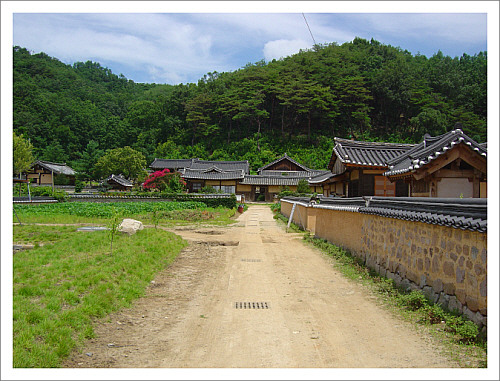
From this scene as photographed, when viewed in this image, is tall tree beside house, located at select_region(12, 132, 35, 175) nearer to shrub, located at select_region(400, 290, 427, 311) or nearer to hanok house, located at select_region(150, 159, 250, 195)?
hanok house, located at select_region(150, 159, 250, 195)

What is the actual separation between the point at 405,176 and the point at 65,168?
5800 cm

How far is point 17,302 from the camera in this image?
566cm

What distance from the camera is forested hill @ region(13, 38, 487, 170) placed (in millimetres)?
59719

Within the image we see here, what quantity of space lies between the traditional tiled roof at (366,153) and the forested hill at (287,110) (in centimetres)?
4031

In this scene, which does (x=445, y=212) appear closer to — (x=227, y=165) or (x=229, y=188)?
(x=229, y=188)

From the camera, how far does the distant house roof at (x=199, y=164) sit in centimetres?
5450

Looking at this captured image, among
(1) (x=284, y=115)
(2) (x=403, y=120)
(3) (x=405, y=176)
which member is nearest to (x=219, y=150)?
(1) (x=284, y=115)

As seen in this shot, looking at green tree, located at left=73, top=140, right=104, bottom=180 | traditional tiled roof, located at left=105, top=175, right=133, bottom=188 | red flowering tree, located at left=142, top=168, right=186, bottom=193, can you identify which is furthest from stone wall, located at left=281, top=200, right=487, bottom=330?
green tree, located at left=73, top=140, right=104, bottom=180

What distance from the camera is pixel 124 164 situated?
51938 millimetres

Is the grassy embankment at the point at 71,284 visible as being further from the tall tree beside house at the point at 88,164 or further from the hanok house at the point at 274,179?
the tall tree beside house at the point at 88,164

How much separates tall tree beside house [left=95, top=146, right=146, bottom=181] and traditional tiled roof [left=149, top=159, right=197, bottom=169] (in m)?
5.04

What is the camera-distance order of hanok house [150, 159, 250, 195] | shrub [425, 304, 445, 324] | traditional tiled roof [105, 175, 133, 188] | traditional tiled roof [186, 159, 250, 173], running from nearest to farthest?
shrub [425, 304, 445, 324] < hanok house [150, 159, 250, 195] < traditional tiled roof [105, 175, 133, 188] < traditional tiled roof [186, 159, 250, 173]

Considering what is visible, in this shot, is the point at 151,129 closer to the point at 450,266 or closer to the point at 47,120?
the point at 47,120

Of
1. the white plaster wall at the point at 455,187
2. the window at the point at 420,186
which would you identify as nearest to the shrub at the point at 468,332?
the white plaster wall at the point at 455,187
